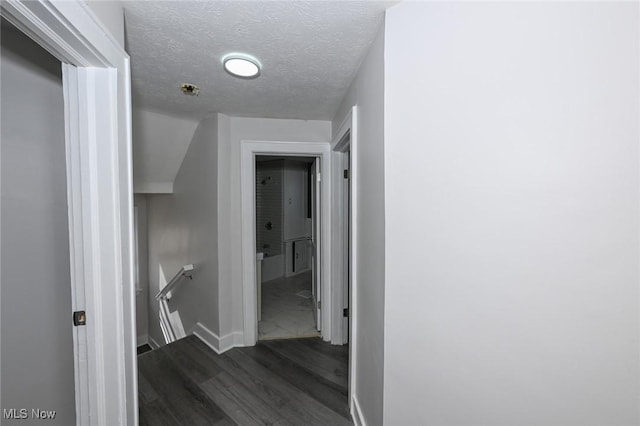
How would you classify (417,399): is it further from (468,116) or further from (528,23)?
(528,23)

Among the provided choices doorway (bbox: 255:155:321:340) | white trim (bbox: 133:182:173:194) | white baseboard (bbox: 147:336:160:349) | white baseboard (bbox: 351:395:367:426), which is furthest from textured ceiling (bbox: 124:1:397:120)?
white baseboard (bbox: 147:336:160:349)

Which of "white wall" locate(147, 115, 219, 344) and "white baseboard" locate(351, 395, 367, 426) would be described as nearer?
"white baseboard" locate(351, 395, 367, 426)

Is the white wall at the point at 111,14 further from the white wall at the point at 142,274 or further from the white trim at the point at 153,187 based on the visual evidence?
the white wall at the point at 142,274

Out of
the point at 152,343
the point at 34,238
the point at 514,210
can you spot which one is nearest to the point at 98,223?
the point at 34,238

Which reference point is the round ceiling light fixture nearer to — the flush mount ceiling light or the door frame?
the flush mount ceiling light

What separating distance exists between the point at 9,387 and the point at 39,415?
0.64 ft

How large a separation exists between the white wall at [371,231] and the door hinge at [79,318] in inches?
48.8

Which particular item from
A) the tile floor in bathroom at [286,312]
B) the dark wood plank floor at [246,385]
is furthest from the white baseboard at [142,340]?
the dark wood plank floor at [246,385]

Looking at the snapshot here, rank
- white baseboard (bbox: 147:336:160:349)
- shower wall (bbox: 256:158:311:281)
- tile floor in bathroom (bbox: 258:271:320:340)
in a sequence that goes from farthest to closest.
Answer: shower wall (bbox: 256:158:311:281)
white baseboard (bbox: 147:336:160:349)
tile floor in bathroom (bbox: 258:271:320:340)

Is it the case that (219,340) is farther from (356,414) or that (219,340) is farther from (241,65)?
(241,65)

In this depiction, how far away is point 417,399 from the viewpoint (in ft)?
3.18

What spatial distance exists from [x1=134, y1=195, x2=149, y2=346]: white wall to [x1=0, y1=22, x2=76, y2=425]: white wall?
3027 millimetres

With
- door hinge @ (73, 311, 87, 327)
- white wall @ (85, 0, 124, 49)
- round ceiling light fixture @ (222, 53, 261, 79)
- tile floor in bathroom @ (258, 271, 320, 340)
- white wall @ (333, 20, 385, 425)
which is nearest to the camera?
white wall @ (85, 0, 124, 49)

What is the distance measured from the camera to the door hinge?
923mm
